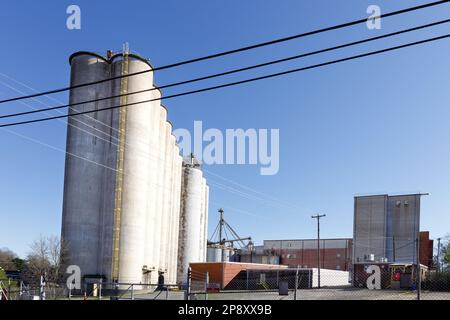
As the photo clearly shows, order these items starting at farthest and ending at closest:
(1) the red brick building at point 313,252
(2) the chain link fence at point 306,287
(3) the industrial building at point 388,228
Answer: (1) the red brick building at point 313,252 < (3) the industrial building at point 388,228 < (2) the chain link fence at point 306,287

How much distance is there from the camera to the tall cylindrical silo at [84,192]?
4975cm

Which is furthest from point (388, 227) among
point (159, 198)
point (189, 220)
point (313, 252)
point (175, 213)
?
point (159, 198)

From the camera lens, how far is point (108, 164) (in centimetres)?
5069

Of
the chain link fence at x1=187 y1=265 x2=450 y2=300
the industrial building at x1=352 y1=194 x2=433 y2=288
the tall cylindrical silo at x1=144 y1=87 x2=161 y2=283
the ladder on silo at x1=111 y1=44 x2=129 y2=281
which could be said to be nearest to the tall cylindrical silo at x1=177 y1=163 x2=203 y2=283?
the chain link fence at x1=187 y1=265 x2=450 y2=300

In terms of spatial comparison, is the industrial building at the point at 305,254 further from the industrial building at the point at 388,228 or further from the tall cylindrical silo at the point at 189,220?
the tall cylindrical silo at the point at 189,220

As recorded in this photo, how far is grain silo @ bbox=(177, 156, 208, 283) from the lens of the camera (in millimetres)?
71625

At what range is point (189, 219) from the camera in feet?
238

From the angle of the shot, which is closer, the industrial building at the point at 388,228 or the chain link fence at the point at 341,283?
the chain link fence at the point at 341,283

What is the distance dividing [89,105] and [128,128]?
4956mm

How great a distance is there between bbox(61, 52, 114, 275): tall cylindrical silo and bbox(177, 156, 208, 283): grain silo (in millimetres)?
23108

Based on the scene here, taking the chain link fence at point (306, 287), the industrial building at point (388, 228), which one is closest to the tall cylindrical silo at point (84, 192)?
the chain link fence at point (306, 287)

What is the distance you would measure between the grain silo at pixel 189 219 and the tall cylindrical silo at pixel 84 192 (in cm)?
2311
